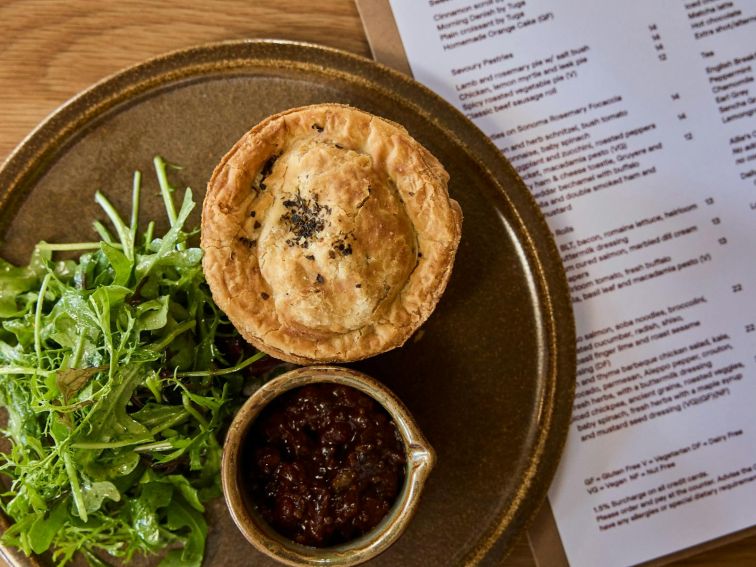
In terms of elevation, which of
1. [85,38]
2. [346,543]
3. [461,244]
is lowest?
[346,543]

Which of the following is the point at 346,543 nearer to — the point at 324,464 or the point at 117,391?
the point at 324,464

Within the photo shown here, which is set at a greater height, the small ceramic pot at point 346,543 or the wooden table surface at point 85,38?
the wooden table surface at point 85,38

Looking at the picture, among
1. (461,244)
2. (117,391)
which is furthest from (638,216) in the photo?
(117,391)

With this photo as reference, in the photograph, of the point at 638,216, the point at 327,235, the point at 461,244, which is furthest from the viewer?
the point at 638,216

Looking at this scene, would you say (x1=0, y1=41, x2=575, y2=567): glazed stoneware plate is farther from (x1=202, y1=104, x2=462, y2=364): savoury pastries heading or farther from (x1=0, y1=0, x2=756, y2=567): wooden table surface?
(x1=202, y1=104, x2=462, y2=364): savoury pastries heading

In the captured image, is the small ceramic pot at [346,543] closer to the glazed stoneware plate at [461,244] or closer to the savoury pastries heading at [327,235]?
the savoury pastries heading at [327,235]

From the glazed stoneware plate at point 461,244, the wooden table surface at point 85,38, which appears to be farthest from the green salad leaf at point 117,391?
the wooden table surface at point 85,38
